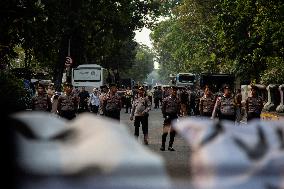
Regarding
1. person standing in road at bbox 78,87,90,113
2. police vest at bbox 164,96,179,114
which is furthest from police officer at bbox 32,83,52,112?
person standing in road at bbox 78,87,90,113

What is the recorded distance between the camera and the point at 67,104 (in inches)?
685

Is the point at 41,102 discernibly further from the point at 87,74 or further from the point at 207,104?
the point at 87,74

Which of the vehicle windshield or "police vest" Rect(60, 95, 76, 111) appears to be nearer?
"police vest" Rect(60, 95, 76, 111)

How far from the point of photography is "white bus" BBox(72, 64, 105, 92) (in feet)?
154

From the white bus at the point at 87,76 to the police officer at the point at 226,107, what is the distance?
2995 centimetres

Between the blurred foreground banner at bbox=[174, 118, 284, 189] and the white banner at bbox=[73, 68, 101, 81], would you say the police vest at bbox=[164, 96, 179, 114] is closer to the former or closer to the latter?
the blurred foreground banner at bbox=[174, 118, 284, 189]

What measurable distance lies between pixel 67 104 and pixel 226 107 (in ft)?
14.9

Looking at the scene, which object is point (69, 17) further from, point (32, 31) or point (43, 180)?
point (43, 180)

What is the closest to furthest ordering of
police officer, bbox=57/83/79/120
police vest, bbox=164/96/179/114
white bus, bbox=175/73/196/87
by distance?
1. police officer, bbox=57/83/79/120
2. police vest, bbox=164/96/179/114
3. white bus, bbox=175/73/196/87

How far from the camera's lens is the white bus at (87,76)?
46812mm

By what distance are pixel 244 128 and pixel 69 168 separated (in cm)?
84

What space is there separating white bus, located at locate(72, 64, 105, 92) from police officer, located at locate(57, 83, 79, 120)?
29118mm

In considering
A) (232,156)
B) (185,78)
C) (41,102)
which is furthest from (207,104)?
(185,78)

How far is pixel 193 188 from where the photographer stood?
7.72 feet
